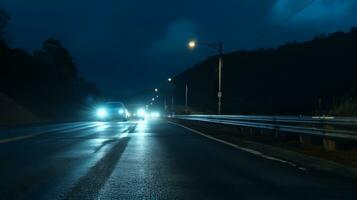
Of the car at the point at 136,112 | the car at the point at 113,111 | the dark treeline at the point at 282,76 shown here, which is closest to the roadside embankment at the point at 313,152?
the car at the point at 113,111

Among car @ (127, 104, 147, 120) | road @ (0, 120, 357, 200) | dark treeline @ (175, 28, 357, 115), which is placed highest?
dark treeline @ (175, 28, 357, 115)

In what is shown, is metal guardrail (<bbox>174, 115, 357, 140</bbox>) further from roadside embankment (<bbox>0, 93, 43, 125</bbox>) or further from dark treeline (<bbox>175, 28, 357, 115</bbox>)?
dark treeline (<bbox>175, 28, 357, 115</bbox>)

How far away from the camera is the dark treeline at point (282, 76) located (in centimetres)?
11798

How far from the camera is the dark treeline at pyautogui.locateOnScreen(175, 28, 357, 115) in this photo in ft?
387

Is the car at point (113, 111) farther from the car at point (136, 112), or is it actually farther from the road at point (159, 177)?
the road at point (159, 177)

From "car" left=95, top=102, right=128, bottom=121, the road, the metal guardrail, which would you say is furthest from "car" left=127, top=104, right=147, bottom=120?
the road

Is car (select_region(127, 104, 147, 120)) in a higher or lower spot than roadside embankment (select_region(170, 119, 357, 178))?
higher

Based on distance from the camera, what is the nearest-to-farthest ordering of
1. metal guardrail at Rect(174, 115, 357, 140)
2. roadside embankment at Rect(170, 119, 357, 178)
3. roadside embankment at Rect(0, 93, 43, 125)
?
roadside embankment at Rect(170, 119, 357, 178) < metal guardrail at Rect(174, 115, 357, 140) < roadside embankment at Rect(0, 93, 43, 125)

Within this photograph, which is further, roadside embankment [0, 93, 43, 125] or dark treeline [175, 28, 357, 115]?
dark treeline [175, 28, 357, 115]

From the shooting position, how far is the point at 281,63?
513ft

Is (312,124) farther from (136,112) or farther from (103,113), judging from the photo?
(136,112)

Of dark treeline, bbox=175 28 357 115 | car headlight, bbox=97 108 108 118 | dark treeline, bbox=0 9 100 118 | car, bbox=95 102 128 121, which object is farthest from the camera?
dark treeline, bbox=175 28 357 115

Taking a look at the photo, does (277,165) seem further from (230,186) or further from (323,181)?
(230,186)

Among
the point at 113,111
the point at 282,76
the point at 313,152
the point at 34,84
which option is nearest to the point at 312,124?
the point at 313,152
